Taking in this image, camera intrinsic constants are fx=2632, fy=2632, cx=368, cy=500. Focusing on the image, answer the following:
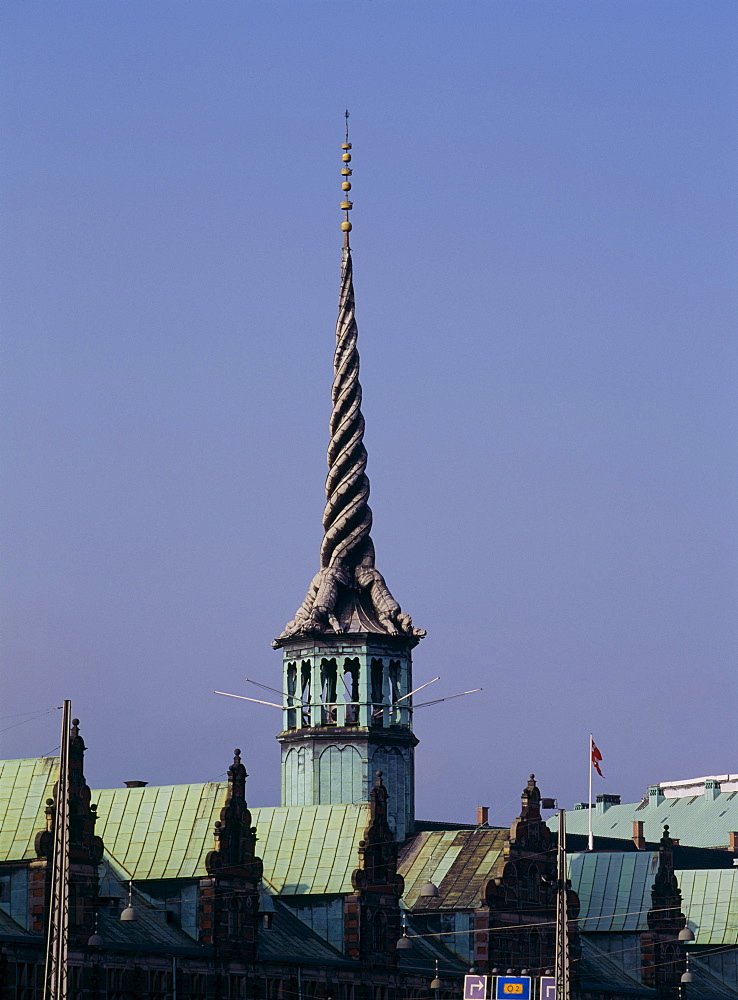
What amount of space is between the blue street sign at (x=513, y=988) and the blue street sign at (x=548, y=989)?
90cm

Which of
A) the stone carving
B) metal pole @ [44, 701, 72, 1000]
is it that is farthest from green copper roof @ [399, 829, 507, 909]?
metal pole @ [44, 701, 72, 1000]

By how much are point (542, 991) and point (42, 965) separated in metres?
19.6

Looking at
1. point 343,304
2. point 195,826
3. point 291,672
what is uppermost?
point 343,304

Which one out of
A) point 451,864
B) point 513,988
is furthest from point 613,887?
point 513,988

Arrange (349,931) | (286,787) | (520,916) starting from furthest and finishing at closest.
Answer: (286,787) < (520,916) < (349,931)

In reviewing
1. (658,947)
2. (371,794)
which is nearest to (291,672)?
(371,794)

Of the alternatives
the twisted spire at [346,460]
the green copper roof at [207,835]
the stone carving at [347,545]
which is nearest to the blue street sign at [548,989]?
the green copper roof at [207,835]

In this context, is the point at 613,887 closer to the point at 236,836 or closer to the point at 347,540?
the point at 347,540

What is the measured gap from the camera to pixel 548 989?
339 ft

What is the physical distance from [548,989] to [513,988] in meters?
2.52

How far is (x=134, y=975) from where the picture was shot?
107 meters

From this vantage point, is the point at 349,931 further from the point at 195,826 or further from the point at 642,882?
the point at 642,882

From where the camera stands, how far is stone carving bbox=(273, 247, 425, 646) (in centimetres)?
13562

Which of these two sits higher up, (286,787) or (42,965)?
(286,787)
